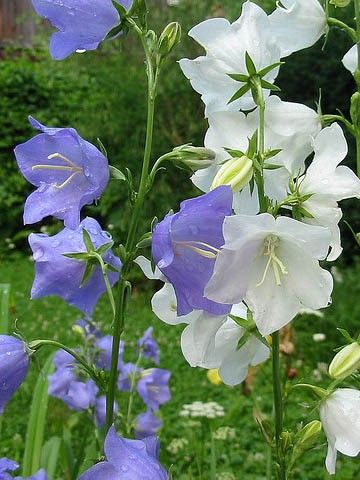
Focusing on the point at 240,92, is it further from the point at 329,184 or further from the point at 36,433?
the point at 36,433

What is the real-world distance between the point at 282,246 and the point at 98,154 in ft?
0.75

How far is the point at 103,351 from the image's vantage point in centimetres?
209

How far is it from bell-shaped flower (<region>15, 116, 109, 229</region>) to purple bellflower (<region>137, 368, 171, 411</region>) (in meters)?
1.30

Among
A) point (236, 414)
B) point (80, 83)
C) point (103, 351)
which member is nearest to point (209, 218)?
point (103, 351)

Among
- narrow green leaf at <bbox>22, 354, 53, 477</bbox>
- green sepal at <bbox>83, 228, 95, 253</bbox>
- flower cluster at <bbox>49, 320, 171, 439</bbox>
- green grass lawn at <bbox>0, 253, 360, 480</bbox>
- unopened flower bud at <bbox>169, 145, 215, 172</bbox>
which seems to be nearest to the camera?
unopened flower bud at <bbox>169, 145, 215, 172</bbox>

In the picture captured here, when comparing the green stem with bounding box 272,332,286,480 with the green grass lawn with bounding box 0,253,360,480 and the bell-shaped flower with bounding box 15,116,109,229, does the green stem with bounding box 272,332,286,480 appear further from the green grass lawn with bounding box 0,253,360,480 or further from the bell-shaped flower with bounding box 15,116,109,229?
the green grass lawn with bounding box 0,253,360,480

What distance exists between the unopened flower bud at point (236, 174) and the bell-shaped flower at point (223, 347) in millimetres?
168

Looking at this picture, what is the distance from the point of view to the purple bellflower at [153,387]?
233 cm

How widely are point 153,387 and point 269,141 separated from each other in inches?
54.4

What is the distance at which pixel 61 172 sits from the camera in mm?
1087

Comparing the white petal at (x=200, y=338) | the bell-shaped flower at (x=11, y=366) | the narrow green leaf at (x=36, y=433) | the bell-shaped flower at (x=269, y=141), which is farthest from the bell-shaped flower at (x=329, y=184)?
the narrow green leaf at (x=36, y=433)

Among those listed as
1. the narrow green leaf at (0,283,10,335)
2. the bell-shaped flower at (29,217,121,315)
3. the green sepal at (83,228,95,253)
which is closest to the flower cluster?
the narrow green leaf at (0,283,10,335)

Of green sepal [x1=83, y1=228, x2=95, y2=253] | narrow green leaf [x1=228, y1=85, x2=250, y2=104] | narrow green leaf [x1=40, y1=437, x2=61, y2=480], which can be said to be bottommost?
narrow green leaf [x1=40, y1=437, x2=61, y2=480]

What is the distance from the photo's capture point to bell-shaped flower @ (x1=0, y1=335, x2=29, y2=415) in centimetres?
105
